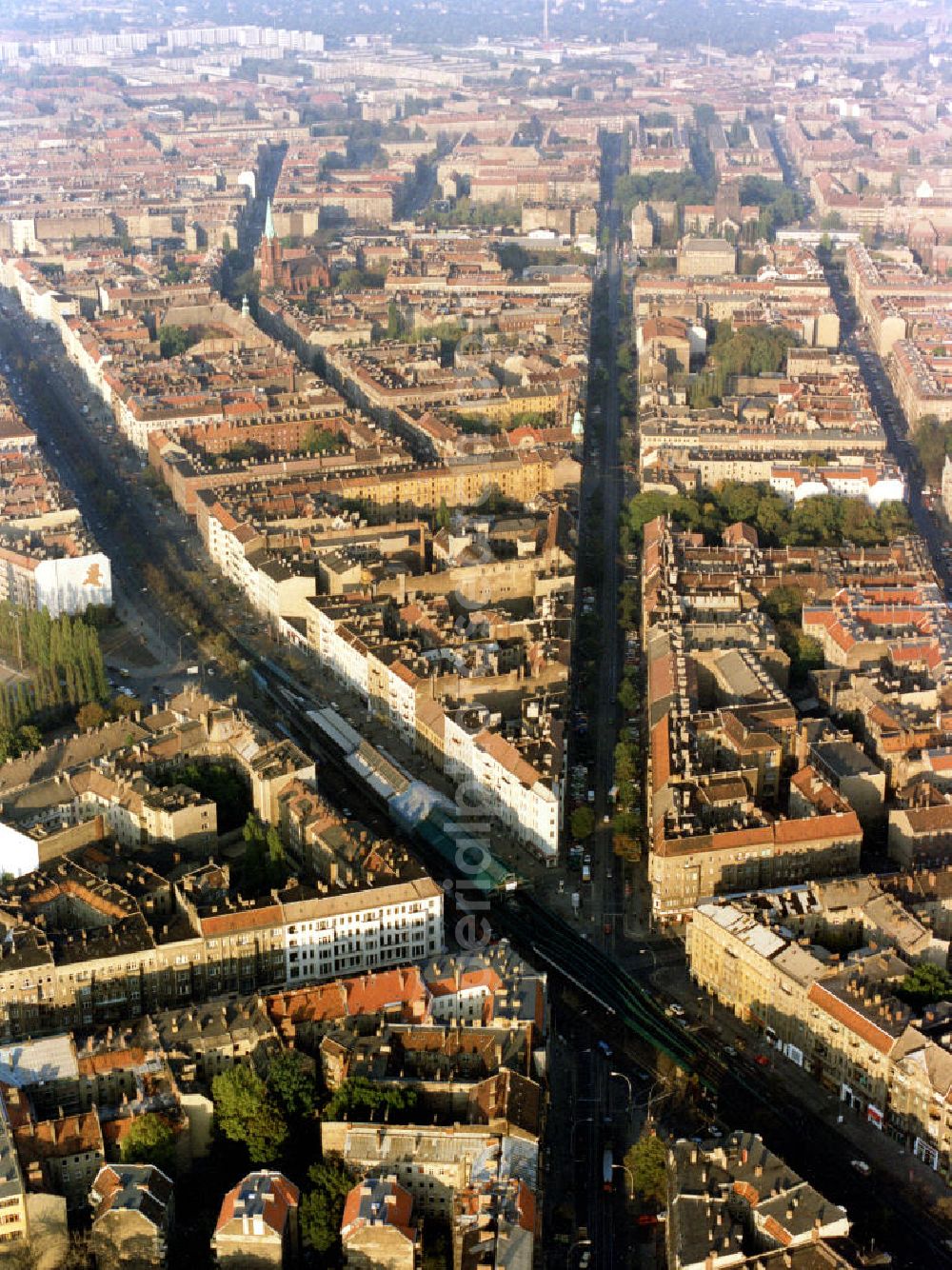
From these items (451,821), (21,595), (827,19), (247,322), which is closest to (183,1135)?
(451,821)

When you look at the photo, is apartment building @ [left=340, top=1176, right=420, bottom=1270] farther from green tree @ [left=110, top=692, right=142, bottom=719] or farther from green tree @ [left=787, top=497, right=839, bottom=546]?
green tree @ [left=787, top=497, right=839, bottom=546]

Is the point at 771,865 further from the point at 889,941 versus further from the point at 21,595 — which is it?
the point at 21,595

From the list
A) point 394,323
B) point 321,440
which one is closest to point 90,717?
point 321,440

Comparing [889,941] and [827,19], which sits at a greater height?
[827,19]

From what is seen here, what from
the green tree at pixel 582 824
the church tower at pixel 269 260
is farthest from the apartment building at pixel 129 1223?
the church tower at pixel 269 260

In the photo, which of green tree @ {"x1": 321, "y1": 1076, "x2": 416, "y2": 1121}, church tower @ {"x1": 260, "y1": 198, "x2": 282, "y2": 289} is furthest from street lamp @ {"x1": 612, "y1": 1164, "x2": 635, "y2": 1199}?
church tower @ {"x1": 260, "y1": 198, "x2": 282, "y2": 289}
